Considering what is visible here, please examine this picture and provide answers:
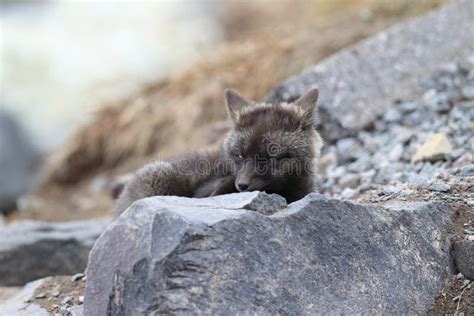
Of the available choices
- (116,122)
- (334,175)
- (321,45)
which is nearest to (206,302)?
(334,175)

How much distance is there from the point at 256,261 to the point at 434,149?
329 centimetres

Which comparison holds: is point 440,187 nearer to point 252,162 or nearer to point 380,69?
point 252,162

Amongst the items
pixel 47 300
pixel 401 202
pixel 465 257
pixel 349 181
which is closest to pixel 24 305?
pixel 47 300

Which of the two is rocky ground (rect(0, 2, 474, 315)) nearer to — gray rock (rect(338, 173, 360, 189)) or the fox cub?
gray rock (rect(338, 173, 360, 189))

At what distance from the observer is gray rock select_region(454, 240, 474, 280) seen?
166 inches

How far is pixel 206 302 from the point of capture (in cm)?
332

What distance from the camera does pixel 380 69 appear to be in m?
8.40

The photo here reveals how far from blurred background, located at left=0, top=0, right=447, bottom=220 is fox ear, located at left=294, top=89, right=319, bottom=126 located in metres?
3.94

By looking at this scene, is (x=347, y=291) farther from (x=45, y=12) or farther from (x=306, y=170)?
(x=45, y=12)

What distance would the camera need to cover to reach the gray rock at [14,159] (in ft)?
40.5

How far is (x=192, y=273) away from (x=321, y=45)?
7968 mm

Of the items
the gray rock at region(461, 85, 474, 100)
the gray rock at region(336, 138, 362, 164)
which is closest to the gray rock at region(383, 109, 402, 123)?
the gray rock at region(336, 138, 362, 164)

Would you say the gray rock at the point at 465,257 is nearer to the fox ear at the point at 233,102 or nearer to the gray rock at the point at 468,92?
the fox ear at the point at 233,102

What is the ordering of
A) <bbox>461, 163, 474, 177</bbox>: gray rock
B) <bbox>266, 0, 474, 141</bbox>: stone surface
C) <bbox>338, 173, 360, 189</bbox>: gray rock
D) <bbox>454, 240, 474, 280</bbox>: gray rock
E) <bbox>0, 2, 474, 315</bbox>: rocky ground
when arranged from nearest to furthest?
<bbox>0, 2, 474, 315</bbox>: rocky ground, <bbox>454, 240, 474, 280</bbox>: gray rock, <bbox>461, 163, 474, 177</bbox>: gray rock, <bbox>338, 173, 360, 189</bbox>: gray rock, <bbox>266, 0, 474, 141</bbox>: stone surface
